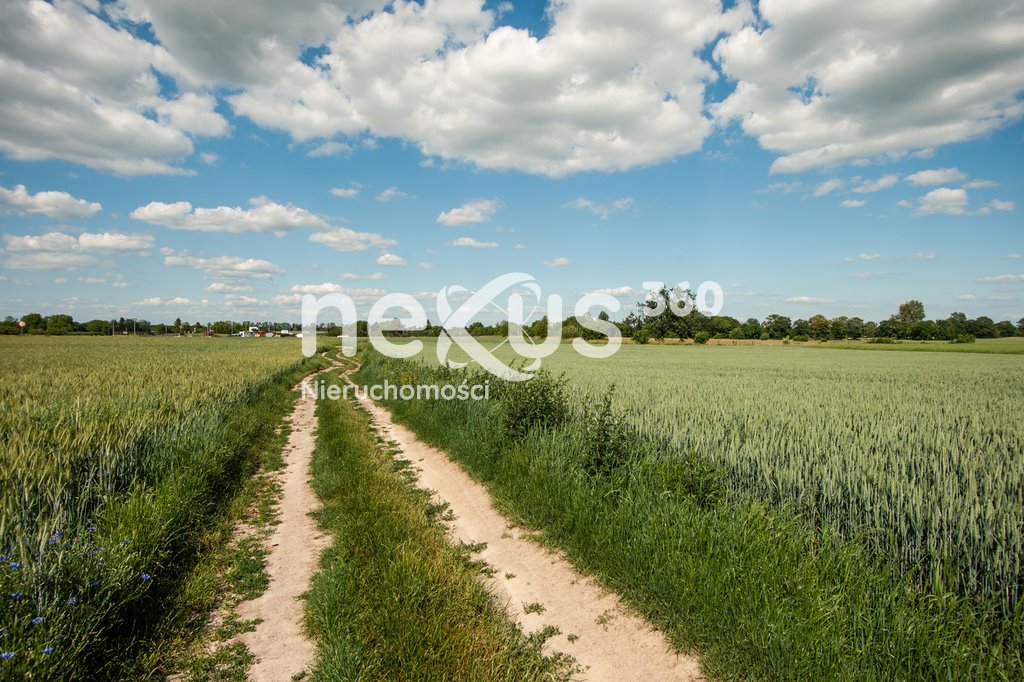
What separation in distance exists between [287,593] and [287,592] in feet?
0.07

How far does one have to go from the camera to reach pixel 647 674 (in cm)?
389

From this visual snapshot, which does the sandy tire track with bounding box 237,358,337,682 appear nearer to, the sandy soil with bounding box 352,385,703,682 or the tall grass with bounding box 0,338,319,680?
the tall grass with bounding box 0,338,319,680

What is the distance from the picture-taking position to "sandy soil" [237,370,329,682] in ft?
12.9

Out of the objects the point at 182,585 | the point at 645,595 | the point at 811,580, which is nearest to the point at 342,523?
the point at 182,585

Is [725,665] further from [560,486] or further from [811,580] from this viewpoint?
[560,486]

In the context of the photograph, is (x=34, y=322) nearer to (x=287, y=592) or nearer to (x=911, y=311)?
(x=287, y=592)

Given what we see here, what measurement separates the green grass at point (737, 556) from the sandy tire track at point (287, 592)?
2.94 m

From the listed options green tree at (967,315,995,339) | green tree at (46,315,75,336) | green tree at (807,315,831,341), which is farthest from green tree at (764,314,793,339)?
green tree at (46,315,75,336)

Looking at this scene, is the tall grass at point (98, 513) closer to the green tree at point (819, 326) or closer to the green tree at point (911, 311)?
the green tree at point (819, 326)

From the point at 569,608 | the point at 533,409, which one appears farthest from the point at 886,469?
the point at 533,409

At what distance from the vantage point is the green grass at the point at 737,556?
10.8 feet

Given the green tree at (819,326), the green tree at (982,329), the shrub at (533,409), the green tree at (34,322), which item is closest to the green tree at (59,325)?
the green tree at (34,322)

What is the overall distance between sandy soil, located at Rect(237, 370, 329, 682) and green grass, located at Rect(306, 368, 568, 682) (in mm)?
173

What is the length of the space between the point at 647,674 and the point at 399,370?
760 inches
